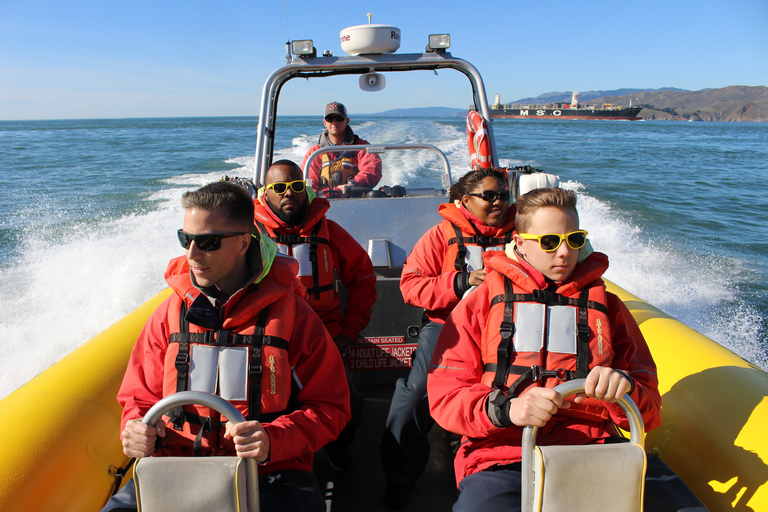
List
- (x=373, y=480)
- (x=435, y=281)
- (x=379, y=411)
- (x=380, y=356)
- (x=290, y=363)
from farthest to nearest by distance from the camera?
1. (x=380, y=356)
2. (x=379, y=411)
3. (x=435, y=281)
4. (x=373, y=480)
5. (x=290, y=363)

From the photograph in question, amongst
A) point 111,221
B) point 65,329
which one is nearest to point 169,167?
point 111,221

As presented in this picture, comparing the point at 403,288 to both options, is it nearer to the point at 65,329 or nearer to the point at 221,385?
the point at 221,385

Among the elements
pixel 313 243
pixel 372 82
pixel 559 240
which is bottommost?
pixel 313 243

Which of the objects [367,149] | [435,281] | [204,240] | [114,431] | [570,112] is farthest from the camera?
[570,112]

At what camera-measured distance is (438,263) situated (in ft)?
7.80

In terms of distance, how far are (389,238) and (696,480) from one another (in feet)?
6.73

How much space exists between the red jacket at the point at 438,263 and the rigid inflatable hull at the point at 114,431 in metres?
0.94

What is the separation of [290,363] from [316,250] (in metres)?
0.97

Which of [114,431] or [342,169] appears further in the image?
[342,169]

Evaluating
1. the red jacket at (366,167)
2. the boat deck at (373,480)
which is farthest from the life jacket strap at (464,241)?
the red jacket at (366,167)

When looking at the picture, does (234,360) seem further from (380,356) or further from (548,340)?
(380,356)

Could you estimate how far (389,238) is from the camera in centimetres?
323

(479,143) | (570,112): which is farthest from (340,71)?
(570,112)

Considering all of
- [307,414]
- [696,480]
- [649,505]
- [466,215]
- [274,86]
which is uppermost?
[274,86]
